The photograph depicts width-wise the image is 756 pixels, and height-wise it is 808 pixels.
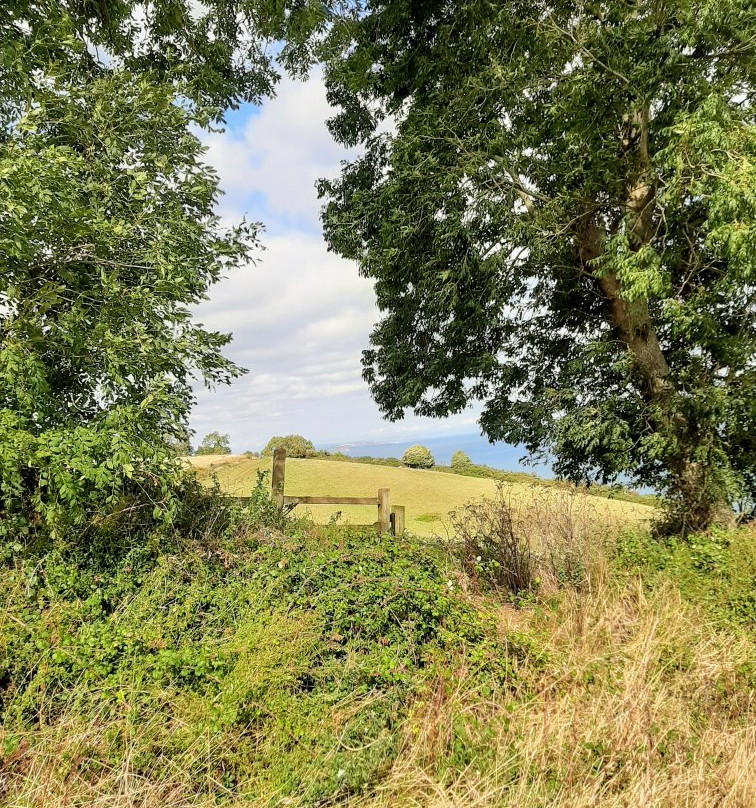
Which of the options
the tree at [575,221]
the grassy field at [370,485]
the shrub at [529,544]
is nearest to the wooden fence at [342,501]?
the shrub at [529,544]

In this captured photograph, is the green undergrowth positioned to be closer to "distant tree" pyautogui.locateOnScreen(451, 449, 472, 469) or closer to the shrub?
the shrub

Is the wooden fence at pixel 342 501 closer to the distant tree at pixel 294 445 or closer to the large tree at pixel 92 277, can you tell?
the large tree at pixel 92 277

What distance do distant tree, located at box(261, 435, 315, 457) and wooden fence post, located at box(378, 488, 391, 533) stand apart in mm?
11792

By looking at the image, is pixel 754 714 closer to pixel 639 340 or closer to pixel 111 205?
pixel 639 340

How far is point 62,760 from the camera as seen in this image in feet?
8.74

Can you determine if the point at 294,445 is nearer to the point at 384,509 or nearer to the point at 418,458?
the point at 418,458

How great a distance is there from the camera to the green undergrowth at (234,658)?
9.18 ft

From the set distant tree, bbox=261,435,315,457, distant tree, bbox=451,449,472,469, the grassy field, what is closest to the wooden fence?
the grassy field

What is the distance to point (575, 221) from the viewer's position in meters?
7.99

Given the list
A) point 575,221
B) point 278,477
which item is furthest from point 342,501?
point 575,221

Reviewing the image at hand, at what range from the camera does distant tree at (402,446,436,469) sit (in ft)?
69.6

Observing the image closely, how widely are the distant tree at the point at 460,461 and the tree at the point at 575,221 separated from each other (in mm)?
11548

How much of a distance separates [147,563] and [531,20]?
9.41m

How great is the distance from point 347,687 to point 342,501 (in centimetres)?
459
